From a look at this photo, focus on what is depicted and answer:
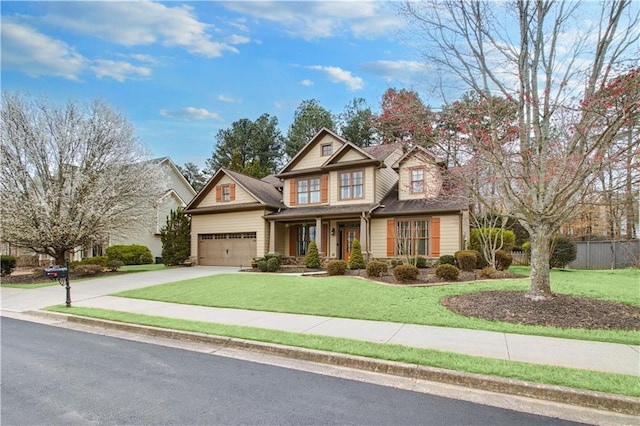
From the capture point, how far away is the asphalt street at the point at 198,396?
3578 millimetres

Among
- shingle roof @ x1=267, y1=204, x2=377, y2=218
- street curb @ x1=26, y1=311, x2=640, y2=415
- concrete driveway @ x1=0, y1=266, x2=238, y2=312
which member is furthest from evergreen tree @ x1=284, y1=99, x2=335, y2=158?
street curb @ x1=26, y1=311, x2=640, y2=415

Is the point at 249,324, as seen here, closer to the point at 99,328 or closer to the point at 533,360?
the point at 99,328

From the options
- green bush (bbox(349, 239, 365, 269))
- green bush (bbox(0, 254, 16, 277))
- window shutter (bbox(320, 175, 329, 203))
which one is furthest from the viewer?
window shutter (bbox(320, 175, 329, 203))

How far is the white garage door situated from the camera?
2175cm

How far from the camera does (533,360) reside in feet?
16.1

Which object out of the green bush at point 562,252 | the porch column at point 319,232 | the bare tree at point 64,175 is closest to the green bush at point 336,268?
the porch column at point 319,232

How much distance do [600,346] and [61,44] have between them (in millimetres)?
17056

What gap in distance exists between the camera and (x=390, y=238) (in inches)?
728

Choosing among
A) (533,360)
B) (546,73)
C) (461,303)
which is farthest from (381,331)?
(546,73)

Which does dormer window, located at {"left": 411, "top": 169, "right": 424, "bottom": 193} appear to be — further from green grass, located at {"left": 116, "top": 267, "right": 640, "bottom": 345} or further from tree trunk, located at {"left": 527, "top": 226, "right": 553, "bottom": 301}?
tree trunk, located at {"left": 527, "top": 226, "right": 553, "bottom": 301}

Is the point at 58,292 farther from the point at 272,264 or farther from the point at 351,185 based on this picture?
the point at 351,185

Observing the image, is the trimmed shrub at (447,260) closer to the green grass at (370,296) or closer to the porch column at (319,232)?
the green grass at (370,296)

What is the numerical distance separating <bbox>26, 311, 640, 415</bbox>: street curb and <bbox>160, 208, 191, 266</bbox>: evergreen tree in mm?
16648

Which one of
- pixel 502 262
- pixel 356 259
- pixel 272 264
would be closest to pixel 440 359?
pixel 356 259
